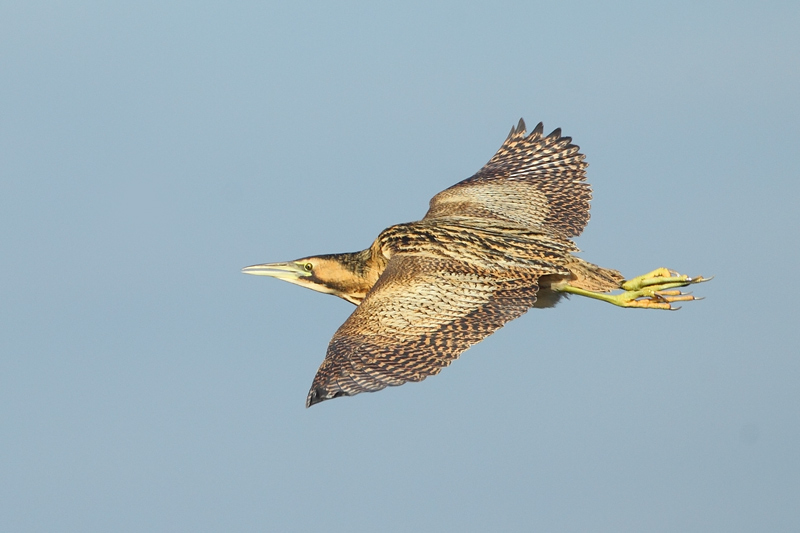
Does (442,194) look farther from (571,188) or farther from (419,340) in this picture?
(419,340)

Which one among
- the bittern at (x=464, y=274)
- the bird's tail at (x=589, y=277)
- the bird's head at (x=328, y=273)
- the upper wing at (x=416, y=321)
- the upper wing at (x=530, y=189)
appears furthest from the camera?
the upper wing at (x=530, y=189)

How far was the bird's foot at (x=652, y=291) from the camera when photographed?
11.4 meters

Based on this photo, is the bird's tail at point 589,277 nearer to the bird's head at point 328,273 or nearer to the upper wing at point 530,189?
the upper wing at point 530,189

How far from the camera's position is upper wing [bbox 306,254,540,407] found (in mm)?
9789

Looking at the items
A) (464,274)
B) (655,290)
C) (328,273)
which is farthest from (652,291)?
(328,273)

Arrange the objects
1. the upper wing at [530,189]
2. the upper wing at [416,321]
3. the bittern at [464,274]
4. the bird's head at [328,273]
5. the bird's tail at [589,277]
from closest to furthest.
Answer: the upper wing at [416,321] < the bittern at [464,274] < the bird's tail at [589,277] < the bird's head at [328,273] < the upper wing at [530,189]

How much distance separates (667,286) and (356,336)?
2.86 metres

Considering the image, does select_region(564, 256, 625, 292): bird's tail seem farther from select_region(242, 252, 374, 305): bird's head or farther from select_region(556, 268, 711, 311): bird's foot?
select_region(242, 252, 374, 305): bird's head

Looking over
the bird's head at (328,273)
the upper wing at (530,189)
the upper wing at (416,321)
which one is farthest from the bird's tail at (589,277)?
the bird's head at (328,273)

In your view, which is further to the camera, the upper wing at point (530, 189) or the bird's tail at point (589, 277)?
A: the upper wing at point (530, 189)

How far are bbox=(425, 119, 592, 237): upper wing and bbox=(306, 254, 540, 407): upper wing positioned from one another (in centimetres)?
176

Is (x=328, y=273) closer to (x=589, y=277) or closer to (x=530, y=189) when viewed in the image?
(x=530, y=189)

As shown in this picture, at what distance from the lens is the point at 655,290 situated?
1145 cm

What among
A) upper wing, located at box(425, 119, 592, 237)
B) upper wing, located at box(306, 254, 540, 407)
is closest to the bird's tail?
upper wing, located at box(306, 254, 540, 407)
